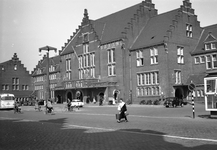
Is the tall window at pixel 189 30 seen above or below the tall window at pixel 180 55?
above

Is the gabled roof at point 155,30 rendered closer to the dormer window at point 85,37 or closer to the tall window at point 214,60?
the tall window at point 214,60

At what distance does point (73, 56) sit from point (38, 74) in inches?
1043

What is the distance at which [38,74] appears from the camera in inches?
3558

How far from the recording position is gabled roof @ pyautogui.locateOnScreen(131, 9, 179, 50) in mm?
51544

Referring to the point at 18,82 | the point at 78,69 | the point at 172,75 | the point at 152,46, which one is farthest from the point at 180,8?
the point at 18,82

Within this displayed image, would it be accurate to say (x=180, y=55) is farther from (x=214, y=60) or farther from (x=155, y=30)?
(x=155, y=30)

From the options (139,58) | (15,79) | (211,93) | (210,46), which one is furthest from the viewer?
(15,79)

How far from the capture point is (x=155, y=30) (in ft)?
177

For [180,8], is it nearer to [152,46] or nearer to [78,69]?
[152,46]

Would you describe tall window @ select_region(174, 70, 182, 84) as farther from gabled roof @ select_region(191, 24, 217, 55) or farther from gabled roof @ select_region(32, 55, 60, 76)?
gabled roof @ select_region(32, 55, 60, 76)

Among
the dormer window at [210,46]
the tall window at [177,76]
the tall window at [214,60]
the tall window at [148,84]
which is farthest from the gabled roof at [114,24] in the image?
the tall window at [214,60]

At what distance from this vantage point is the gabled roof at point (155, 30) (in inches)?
2029

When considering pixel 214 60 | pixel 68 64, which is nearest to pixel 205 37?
pixel 214 60

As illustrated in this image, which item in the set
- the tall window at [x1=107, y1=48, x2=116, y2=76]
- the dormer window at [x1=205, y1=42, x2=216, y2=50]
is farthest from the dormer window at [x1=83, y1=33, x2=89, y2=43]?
the dormer window at [x1=205, y1=42, x2=216, y2=50]
